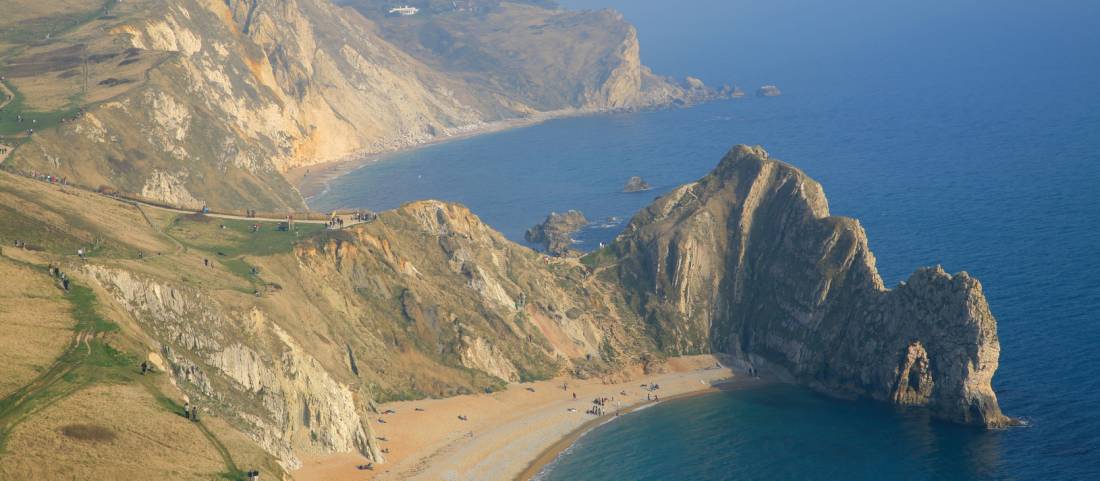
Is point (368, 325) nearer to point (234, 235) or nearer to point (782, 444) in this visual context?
point (234, 235)

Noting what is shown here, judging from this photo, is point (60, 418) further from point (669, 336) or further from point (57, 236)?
point (669, 336)

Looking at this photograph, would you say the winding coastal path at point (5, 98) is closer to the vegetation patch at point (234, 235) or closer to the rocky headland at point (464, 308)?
the rocky headland at point (464, 308)

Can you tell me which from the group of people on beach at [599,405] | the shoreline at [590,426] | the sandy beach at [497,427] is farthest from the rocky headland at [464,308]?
the group of people on beach at [599,405]

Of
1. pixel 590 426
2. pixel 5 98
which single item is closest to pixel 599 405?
pixel 590 426

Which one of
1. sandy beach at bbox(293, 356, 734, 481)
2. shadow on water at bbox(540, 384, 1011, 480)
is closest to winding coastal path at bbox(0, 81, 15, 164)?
sandy beach at bbox(293, 356, 734, 481)

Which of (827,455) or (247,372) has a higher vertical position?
(247,372)

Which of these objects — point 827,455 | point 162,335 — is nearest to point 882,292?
point 827,455
